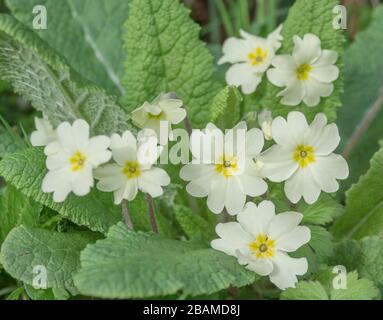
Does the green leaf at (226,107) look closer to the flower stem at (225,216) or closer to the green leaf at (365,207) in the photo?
the flower stem at (225,216)

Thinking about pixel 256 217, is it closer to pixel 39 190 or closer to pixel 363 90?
pixel 39 190

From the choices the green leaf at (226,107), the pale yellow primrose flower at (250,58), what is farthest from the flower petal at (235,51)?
the green leaf at (226,107)

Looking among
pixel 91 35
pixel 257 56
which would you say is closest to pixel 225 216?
pixel 257 56

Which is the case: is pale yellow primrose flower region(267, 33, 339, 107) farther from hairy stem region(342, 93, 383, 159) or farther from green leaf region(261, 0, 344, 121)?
hairy stem region(342, 93, 383, 159)

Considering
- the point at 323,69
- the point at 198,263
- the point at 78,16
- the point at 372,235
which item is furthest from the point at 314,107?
the point at 78,16

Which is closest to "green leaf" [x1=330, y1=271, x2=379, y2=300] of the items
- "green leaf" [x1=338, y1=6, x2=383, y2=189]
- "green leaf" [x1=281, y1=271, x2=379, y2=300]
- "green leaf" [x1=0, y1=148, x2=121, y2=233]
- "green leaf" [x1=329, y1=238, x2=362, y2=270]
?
"green leaf" [x1=281, y1=271, x2=379, y2=300]
